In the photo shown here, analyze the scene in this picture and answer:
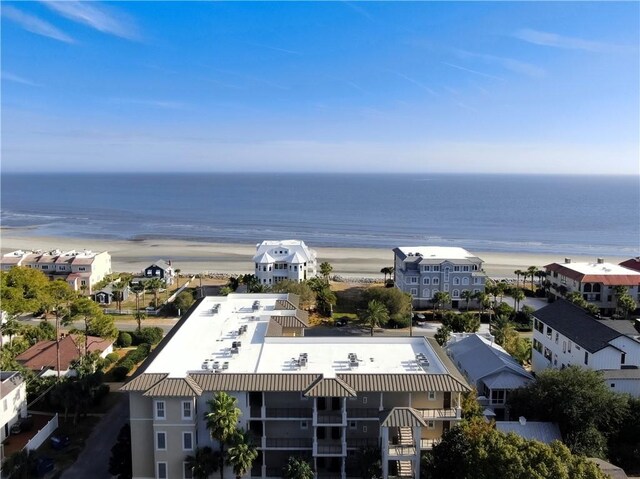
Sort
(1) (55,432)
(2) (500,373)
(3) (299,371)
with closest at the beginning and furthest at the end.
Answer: (3) (299,371)
(1) (55,432)
(2) (500,373)

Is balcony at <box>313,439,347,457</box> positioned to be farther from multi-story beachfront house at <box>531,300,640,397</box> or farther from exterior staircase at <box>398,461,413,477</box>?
multi-story beachfront house at <box>531,300,640,397</box>

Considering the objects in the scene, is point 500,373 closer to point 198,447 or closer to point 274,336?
point 274,336

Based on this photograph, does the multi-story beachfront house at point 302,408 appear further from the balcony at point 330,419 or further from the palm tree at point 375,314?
the palm tree at point 375,314

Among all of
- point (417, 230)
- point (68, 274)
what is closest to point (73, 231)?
point (68, 274)

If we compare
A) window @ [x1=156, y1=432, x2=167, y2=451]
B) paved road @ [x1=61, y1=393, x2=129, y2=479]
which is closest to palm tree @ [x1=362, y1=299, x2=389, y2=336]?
paved road @ [x1=61, y1=393, x2=129, y2=479]

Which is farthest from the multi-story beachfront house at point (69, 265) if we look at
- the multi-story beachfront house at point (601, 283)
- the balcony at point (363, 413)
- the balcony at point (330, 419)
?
the multi-story beachfront house at point (601, 283)

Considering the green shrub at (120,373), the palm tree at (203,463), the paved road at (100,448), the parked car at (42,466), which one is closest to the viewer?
the palm tree at (203,463)
